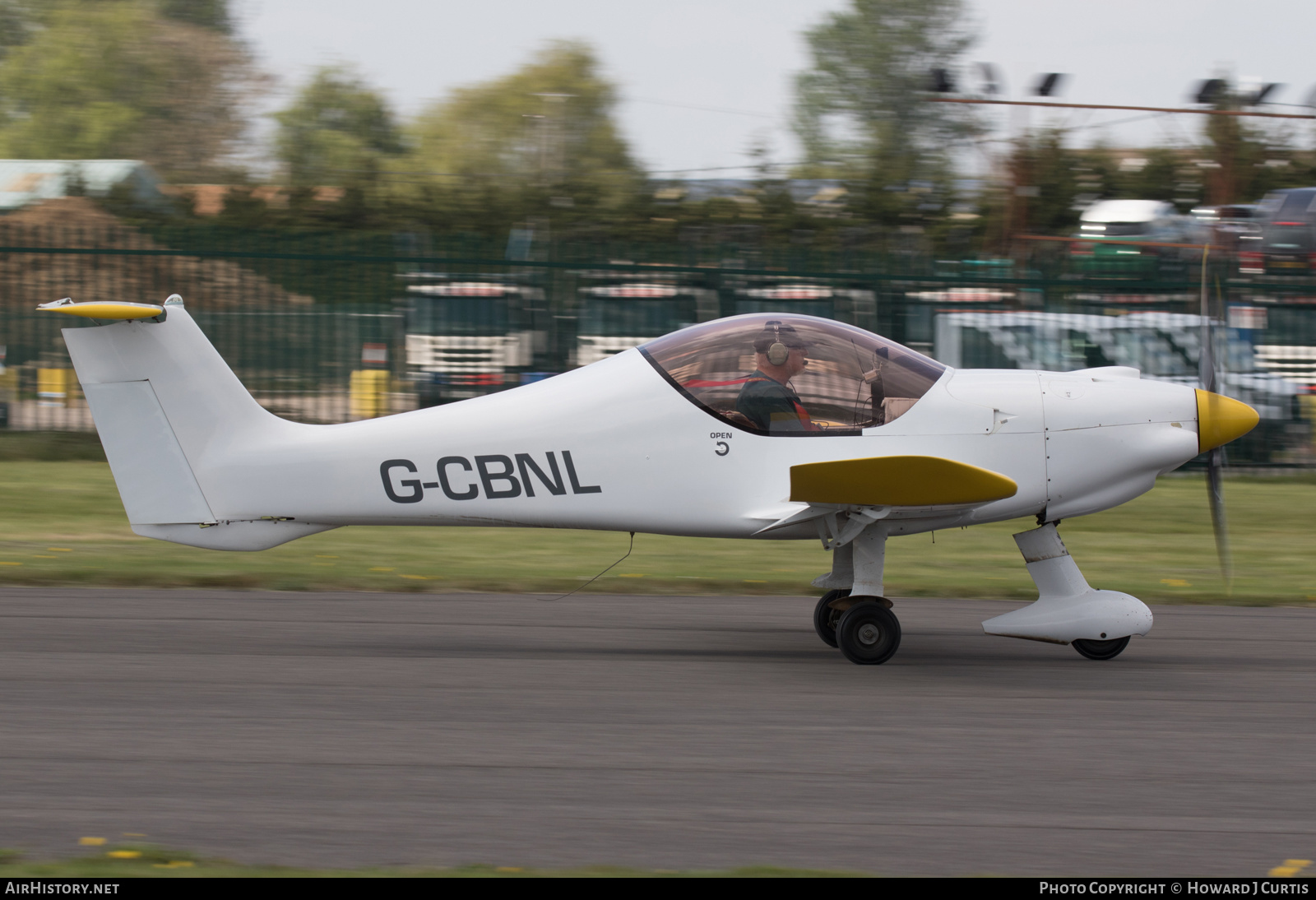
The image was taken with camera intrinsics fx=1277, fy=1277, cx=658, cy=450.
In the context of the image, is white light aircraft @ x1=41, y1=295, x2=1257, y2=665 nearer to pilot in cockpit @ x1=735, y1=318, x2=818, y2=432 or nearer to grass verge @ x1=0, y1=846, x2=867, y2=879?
pilot in cockpit @ x1=735, y1=318, x2=818, y2=432

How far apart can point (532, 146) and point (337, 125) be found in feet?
40.4

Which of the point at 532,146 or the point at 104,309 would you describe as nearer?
the point at 104,309

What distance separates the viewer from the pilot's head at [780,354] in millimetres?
6602

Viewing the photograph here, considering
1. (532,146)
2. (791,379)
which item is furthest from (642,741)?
(532,146)

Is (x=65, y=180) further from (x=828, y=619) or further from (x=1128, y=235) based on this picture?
(x=828, y=619)

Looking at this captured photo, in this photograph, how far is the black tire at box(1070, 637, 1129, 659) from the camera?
22.9 feet

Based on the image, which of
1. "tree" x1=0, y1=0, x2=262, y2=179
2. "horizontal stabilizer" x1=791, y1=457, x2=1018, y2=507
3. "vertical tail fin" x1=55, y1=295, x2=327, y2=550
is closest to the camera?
"horizontal stabilizer" x1=791, y1=457, x2=1018, y2=507

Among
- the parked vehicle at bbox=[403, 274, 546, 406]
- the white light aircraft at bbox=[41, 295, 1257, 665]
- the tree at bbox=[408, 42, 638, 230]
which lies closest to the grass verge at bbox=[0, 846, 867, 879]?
the white light aircraft at bbox=[41, 295, 1257, 665]

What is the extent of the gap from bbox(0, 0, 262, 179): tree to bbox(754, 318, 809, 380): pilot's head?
126 ft

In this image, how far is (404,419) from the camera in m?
6.64

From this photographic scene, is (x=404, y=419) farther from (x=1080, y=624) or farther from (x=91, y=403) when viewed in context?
(x=1080, y=624)

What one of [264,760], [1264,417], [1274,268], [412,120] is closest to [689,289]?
[1264,417]

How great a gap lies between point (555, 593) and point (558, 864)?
486 centimetres

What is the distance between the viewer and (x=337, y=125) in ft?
163
